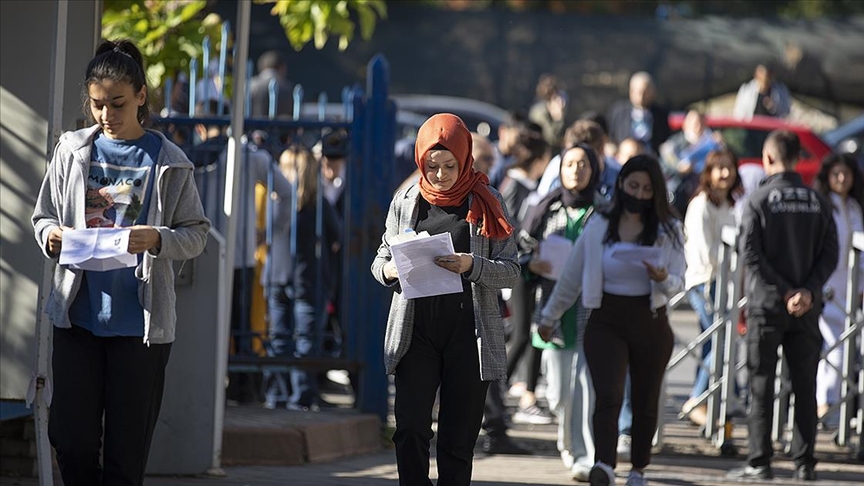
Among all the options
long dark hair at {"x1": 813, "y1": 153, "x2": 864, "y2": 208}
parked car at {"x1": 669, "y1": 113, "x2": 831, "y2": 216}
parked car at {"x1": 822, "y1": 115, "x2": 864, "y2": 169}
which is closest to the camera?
long dark hair at {"x1": 813, "y1": 153, "x2": 864, "y2": 208}

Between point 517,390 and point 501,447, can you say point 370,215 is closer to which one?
point 501,447

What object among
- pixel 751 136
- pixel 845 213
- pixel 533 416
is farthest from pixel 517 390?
pixel 751 136

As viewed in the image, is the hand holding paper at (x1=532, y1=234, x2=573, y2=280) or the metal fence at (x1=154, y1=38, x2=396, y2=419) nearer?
the hand holding paper at (x1=532, y1=234, x2=573, y2=280)

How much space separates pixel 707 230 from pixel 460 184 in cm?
494

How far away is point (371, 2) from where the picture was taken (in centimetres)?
879

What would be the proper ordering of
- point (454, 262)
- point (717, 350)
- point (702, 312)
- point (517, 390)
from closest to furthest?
point (454, 262) < point (717, 350) < point (702, 312) < point (517, 390)

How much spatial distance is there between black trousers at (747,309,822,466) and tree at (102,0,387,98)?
2869 mm

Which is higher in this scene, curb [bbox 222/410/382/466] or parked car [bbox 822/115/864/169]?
parked car [bbox 822/115/864/169]

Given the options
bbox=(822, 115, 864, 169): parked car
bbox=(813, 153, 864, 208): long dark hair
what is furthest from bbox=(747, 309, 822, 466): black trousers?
bbox=(822, 115, 864, 169): parked car

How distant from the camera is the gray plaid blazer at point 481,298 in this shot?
19.3ft

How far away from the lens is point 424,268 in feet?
18.8

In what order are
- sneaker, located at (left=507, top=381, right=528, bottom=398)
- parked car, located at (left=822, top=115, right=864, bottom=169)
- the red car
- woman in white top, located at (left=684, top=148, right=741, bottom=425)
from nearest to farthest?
woman in white top, located at (left=684, top=148, right=741, bottom=425) < sneaker, located at (left=507, top=381, right=528, bottom=398) < the red car < parked car, located at (left=822, top=115, right=864, bottom=169)

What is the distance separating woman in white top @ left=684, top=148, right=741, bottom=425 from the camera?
10469mm

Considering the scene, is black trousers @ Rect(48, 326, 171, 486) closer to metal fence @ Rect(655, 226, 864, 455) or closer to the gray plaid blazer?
the gray plaid blazer
